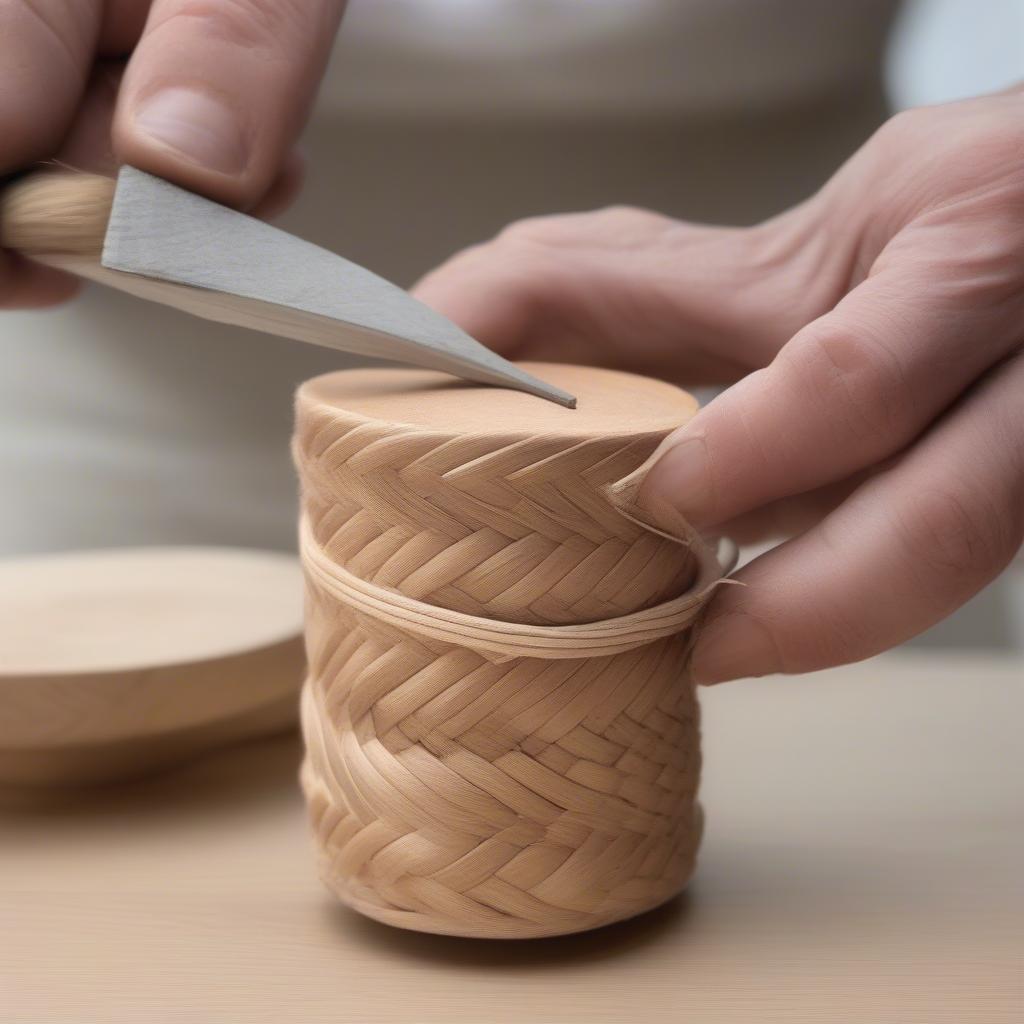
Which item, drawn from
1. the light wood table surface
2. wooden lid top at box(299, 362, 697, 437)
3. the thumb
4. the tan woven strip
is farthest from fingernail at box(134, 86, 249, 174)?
the light wood table surface

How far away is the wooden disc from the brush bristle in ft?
0.88

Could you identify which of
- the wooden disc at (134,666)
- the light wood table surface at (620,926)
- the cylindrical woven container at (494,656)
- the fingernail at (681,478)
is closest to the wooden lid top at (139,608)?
the wooden disc at (134,666)

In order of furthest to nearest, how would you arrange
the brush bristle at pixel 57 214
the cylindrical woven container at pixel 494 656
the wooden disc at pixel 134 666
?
the wooden disc at pixel 134 666 → the brush bristle at pixel 57 214 → the cylindrical woven container at pixel 494 656

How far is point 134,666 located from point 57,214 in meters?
0.29

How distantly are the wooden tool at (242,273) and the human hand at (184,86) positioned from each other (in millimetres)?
36

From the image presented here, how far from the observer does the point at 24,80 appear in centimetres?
86

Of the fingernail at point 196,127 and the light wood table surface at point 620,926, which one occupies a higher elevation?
the fingernail at point 196,127

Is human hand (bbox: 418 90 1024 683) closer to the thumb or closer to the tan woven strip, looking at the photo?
the tan woven strip

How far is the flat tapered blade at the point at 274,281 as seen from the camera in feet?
2.25

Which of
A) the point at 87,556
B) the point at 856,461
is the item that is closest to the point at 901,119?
the point at 856,461

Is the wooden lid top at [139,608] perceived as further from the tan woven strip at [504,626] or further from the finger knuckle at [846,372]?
the finger knuckle at [846,372]

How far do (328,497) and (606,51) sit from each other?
31.8 inches

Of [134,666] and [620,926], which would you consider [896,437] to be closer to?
[620,926]

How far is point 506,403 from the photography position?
69cm
